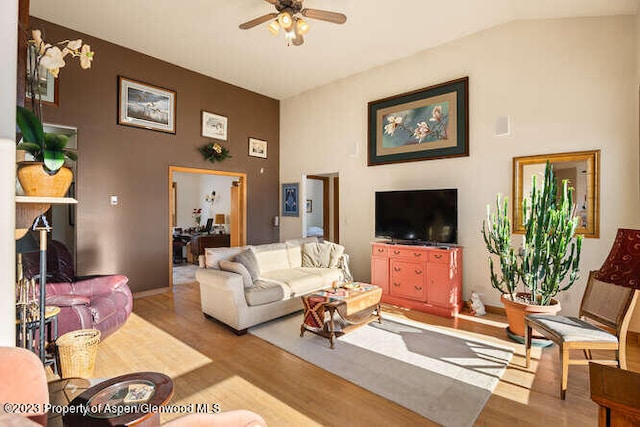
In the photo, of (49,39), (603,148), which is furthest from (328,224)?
(49,39)

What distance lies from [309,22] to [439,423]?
14.5 ft

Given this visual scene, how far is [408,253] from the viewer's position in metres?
4.23

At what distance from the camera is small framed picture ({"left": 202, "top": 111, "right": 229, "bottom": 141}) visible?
221 inches

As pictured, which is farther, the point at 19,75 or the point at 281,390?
the point at 281,390

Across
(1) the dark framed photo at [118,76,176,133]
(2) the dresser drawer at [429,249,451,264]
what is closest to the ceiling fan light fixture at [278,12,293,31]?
(1) the dark framed photo at [118,76,176,133]

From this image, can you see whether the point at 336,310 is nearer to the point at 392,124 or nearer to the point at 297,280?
the point at 297,280

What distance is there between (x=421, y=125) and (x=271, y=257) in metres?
3.01

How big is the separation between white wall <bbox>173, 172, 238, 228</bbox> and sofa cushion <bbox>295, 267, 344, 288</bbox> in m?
5.11

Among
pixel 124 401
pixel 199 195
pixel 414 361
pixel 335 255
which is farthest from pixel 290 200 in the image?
pixel 124 401

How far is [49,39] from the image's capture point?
393cm

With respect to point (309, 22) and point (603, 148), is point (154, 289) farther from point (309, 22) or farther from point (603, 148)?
point (603, 148)

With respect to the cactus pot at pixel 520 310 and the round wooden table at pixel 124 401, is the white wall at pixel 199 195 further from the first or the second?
the round wooden table at pixel 124 401

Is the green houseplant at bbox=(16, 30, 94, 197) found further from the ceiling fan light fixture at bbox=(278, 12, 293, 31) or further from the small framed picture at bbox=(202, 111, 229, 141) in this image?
the small framed picture at bbox=(202, 111, 229, 141)

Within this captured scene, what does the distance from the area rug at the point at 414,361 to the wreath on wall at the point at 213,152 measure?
3.36m
